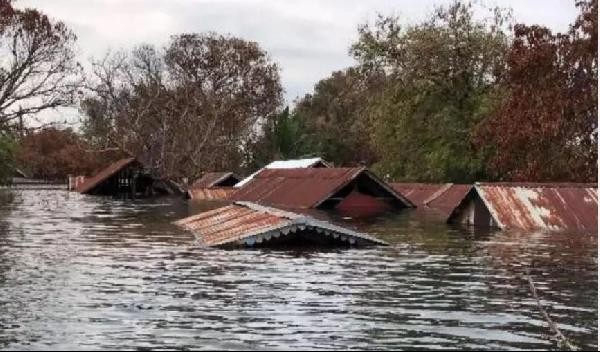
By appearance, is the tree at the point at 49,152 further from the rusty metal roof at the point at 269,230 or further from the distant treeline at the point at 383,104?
the rusty metal roof at the point at 269,230

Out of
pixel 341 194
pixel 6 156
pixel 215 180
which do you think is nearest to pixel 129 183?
pixel 215 180

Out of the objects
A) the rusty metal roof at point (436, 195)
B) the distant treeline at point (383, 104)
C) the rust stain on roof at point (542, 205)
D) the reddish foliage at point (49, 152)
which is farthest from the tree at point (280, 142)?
the rust stain on roof at point (542, 205)

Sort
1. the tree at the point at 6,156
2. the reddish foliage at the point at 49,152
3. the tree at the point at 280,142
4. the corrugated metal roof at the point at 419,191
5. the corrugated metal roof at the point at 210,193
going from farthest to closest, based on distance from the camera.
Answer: the reddish foliage at the point at 49,152
the tree at the point at 280,142
the tree at the point at 6,156
the corrugated metal roof at the point at 210,193
the corrugated metal roof at the point at 419,191

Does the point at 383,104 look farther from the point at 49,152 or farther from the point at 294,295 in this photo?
the point at 49,152

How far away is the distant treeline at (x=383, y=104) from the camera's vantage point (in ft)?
155

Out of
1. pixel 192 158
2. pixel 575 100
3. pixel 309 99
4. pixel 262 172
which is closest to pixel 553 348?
pixel 575 100

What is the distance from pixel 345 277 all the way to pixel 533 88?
32.2 meters

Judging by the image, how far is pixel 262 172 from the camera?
6962cm

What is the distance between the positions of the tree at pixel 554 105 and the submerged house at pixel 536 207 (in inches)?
473

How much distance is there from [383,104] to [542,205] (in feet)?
114

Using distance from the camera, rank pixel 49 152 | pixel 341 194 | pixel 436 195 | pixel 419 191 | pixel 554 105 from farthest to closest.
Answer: pixel 49 152, pixel 419 191, pixel 436 195, pixel 341 194, pixel 554 105

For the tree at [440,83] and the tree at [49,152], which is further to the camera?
the tree at [49,152]

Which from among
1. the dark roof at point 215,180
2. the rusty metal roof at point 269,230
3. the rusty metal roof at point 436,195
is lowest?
the rusty metal roof at point 269,230

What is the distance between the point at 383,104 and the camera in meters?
67.9
